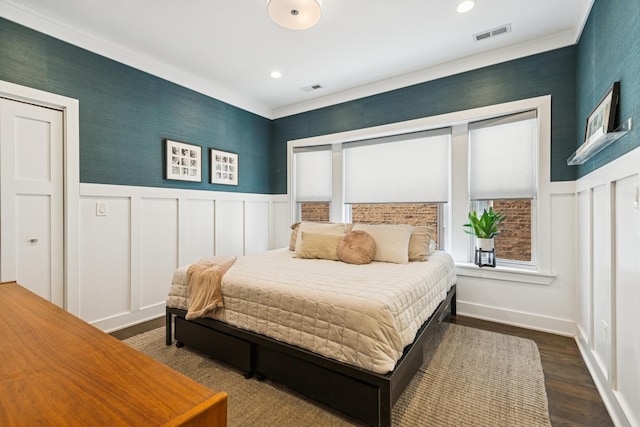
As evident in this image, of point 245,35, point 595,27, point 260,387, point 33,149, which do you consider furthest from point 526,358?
point 33,149

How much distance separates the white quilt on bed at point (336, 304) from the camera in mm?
1586

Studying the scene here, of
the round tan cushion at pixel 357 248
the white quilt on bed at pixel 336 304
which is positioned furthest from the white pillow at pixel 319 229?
the white quilt on bed at pixel 336 304

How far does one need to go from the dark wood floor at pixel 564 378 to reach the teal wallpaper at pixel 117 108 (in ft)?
5.40

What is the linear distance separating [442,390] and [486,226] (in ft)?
5.68

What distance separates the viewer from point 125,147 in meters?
3.00

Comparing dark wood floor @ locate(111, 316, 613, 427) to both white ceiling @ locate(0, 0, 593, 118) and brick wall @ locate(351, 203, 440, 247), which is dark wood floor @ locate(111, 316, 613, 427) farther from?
white ceiling @ locate(0, 0, 593, 118)

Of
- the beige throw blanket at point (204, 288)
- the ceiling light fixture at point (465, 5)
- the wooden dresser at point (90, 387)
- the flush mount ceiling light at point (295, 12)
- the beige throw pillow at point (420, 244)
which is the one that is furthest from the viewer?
the beige throw pillow at point (420, 244)

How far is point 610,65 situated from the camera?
190 cm

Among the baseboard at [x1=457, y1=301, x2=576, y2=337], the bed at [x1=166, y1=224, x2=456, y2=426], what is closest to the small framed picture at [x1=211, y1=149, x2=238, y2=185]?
the bed at [x1=166, y1=224, x2=456, y2=426]

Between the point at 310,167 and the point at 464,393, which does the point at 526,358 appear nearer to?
the point at 464,393

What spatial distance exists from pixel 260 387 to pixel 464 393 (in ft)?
4.24

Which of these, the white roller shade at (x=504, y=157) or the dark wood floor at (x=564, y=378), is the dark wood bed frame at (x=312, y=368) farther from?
the white roller shade at (x=504, y=157)

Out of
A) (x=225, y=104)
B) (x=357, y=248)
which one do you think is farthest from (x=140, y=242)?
(x=357, y=248)

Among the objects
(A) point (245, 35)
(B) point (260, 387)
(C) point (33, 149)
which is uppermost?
(A) point (245, 35)
